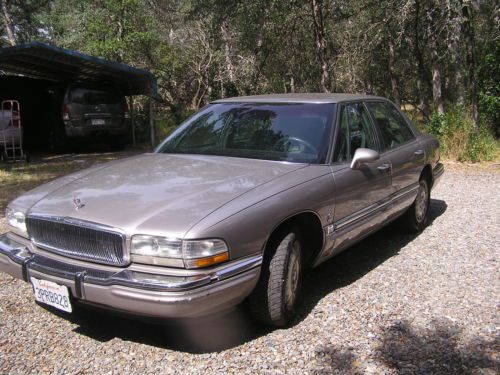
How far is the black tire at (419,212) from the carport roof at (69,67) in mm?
8212

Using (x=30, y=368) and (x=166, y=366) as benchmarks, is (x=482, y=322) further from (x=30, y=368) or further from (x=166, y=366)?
(x=30, y=368)

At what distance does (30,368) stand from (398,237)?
4074 millimetres

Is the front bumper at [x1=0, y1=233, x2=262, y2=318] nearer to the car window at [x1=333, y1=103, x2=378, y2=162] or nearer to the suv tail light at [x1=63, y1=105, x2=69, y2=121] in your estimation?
the car window at [x1=333, y1=103, x2=378, y2=162]

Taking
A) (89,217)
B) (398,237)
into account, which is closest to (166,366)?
(89,217)

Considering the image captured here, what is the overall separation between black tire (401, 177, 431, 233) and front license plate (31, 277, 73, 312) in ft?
12.6

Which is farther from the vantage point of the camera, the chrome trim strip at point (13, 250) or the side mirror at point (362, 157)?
the side mirror at point (362, 157)

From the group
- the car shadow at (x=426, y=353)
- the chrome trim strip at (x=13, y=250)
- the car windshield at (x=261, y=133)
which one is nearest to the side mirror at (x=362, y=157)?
the car windshield at (x=261, y=133)

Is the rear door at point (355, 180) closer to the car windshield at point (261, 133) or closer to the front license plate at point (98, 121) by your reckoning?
the car windshield at point (261, 133)

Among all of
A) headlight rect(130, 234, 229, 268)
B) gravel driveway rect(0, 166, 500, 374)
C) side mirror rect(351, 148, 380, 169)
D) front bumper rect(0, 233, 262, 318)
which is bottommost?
gravel driveway rect(0, 166, 500, 374)

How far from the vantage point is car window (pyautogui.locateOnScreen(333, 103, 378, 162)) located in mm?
4129

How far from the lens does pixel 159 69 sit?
61.6 feet

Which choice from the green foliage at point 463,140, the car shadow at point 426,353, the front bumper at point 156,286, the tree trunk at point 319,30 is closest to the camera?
the front bumper at point 156,286

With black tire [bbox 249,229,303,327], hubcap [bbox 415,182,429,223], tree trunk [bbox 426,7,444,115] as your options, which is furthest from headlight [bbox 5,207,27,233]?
tree trunk [bbox 426,7,444,115]

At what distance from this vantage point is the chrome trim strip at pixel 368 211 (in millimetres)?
3936
